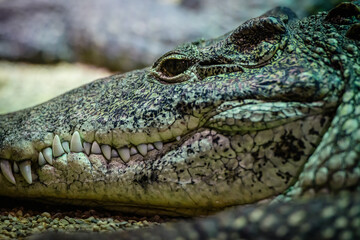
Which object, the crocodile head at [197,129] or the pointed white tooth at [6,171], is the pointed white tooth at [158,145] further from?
the pointed white tooth at [6,171]

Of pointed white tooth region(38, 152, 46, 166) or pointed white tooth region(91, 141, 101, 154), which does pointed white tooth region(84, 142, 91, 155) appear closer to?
pointed white tooth region(91, 141, 101, 154)

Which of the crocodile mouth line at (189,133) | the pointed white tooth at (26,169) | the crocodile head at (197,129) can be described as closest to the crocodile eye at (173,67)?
the crocodile head at (197,129)

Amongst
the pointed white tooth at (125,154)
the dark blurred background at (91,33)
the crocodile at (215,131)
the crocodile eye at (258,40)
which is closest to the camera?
the crocodile at (215,131)

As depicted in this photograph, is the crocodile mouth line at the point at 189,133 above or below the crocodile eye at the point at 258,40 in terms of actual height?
below

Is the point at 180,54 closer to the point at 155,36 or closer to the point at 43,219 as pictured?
the point at 43,219

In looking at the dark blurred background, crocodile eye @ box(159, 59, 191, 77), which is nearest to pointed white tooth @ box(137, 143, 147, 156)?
crocodile eye @ box(159, 59, 191, 77)

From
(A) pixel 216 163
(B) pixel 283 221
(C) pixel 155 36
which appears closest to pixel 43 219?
(A) pixel 216 163
